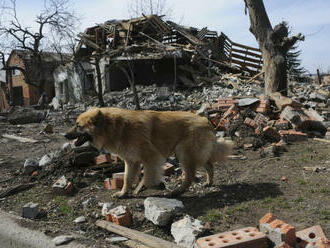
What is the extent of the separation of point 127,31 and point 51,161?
58.8ft

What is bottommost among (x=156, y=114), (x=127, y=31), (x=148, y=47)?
(x=156, y=114)

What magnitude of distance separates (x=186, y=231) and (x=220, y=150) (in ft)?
6.83

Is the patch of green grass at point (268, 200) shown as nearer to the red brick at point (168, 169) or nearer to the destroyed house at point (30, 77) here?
the red brick at point (168, 169)

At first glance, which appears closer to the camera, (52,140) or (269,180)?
Result: (269,180)

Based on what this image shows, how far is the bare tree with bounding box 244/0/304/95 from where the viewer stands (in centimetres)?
1091

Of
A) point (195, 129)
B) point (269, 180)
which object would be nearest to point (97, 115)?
point (195, 129)

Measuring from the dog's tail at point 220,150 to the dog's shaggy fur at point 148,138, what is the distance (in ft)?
0.09

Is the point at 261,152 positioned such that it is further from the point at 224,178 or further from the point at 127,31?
the point at 127,31

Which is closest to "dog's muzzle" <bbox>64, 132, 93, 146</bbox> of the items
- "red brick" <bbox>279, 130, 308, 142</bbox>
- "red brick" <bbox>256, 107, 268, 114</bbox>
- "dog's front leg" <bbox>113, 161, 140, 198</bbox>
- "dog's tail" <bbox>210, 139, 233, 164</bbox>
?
"dog's front leg" <bbox>113, 161, 140, 198</bbox>

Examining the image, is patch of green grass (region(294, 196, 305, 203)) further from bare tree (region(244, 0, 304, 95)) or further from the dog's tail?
bare tree (region(244, 0, 304, 95))

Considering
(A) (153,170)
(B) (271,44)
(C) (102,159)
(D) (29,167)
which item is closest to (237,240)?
(A) (153,170)

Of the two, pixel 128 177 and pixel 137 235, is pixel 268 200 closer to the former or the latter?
pixel 137 235

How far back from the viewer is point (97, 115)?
16.9 feet

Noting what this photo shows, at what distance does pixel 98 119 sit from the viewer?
515 centimetres
